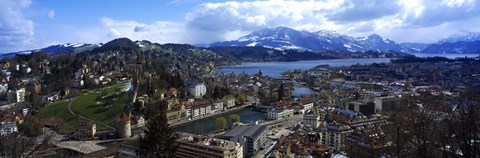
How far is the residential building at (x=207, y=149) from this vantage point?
9.33 m

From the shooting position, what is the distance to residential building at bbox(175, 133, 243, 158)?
933 cm

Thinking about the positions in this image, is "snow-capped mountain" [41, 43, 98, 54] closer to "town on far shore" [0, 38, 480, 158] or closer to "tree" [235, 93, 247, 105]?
"town on far shore" [0, 38, 480, 158]

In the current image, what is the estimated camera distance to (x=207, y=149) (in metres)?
9.50

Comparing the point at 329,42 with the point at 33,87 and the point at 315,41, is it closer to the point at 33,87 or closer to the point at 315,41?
the point at 315,41

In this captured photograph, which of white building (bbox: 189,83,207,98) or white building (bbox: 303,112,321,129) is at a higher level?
white building (bbox: 189,83,207,98)

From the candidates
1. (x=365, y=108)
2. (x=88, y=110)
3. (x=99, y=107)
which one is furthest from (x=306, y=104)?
(x=88, y=110)

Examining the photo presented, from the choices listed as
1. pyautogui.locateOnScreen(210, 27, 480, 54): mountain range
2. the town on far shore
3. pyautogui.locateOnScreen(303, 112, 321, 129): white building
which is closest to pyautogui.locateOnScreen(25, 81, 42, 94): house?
the town on far shore

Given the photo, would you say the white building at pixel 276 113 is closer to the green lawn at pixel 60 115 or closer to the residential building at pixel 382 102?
the residential building at pixel 382 102

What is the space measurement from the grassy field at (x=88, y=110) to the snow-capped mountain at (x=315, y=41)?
11955 centimetres

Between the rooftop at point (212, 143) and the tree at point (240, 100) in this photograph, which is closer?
the rooftop at point (212, 143)

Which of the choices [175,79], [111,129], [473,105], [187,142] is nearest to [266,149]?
[187,142]

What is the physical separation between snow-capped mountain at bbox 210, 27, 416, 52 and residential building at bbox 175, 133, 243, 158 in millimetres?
126938

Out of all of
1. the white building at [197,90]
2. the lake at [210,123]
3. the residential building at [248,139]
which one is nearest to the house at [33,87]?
the white building at [197,90]

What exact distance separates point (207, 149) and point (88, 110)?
1020cm
